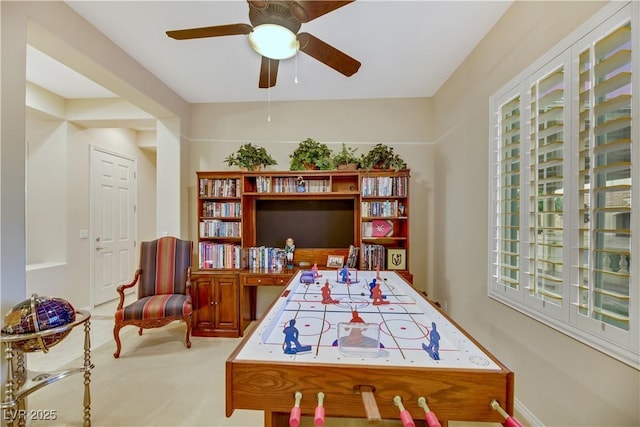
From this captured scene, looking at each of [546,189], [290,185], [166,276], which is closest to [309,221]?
[290,185]

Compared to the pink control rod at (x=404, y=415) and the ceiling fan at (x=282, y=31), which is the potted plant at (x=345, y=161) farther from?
the pink control rod at (x=404, y=415)

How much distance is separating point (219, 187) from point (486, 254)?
2.85 m

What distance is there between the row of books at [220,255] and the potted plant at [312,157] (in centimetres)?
120

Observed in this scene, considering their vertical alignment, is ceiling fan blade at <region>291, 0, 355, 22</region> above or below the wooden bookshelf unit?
above

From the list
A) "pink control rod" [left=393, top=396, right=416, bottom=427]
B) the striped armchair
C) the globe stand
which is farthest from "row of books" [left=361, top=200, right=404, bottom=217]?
the globe stand

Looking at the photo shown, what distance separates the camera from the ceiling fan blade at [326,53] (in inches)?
65.5

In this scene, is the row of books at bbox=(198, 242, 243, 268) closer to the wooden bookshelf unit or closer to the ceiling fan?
the wooden bookshelf unit

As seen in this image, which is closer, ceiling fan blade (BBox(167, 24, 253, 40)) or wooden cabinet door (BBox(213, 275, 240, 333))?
A: ceiling fan blade (BBox(167, 24, 253, 40))

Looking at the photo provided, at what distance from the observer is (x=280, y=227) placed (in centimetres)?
347

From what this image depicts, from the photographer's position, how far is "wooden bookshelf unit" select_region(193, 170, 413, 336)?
3111 mm

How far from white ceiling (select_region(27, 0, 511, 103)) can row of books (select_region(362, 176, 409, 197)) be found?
3.52 feet

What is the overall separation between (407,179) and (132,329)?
12.1ft

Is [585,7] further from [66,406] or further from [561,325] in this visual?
[66,406]

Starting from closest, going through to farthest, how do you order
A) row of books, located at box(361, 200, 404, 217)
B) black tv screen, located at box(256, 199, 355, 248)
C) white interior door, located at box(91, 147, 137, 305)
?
1. row of books, located at box(361, 200, 404, 217)
2. black tv screen, located at box(256, 199, 355, 248)
3. white interior door, located at box(91, 147, 137, 305)
